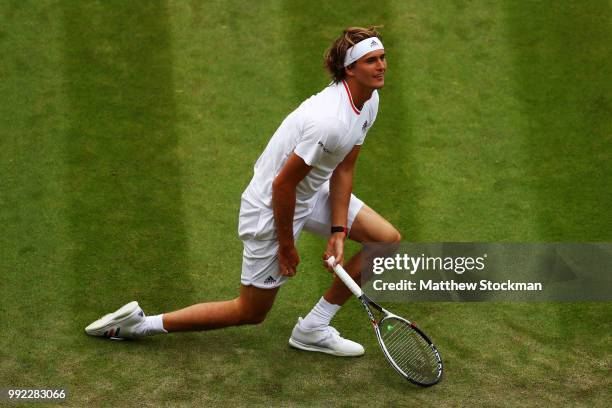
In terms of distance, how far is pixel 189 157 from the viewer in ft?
30.2

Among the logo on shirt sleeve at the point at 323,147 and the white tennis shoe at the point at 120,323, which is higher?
the logo on shirt sleeve at the point at 323,147

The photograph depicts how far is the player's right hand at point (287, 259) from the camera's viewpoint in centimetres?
720

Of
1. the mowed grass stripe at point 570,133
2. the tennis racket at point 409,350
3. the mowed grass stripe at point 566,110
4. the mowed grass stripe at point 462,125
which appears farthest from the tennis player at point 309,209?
the mowed grass stripe at point 566,110

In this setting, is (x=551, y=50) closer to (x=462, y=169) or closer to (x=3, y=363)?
(x=462, y=169)

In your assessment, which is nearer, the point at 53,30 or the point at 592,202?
the point at 592,202

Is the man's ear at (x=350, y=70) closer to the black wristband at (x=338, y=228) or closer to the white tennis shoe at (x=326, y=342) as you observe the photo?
the black wristband at (x=338, y=228)

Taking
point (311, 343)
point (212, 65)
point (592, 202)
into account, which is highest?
point (212, 65)

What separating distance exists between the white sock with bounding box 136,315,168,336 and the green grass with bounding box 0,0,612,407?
149 millimetres

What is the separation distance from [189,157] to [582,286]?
3.13 meters

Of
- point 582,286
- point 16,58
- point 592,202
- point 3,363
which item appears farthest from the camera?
point 16,58

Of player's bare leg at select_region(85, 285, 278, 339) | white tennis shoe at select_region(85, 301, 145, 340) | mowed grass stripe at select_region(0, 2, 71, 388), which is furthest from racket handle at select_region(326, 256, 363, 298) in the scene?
mowed grass stripe at select_region(0, 2, 71, 388)

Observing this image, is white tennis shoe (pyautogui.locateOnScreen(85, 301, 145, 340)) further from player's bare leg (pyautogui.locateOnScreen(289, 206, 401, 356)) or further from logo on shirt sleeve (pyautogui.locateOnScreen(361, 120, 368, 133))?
logo on shirt sleeve (pyautogui.locateOnScreen(361, 120, 368, 133))

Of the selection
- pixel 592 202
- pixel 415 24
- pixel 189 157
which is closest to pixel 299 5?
pixel 415 24

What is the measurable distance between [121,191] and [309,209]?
2.11 m
